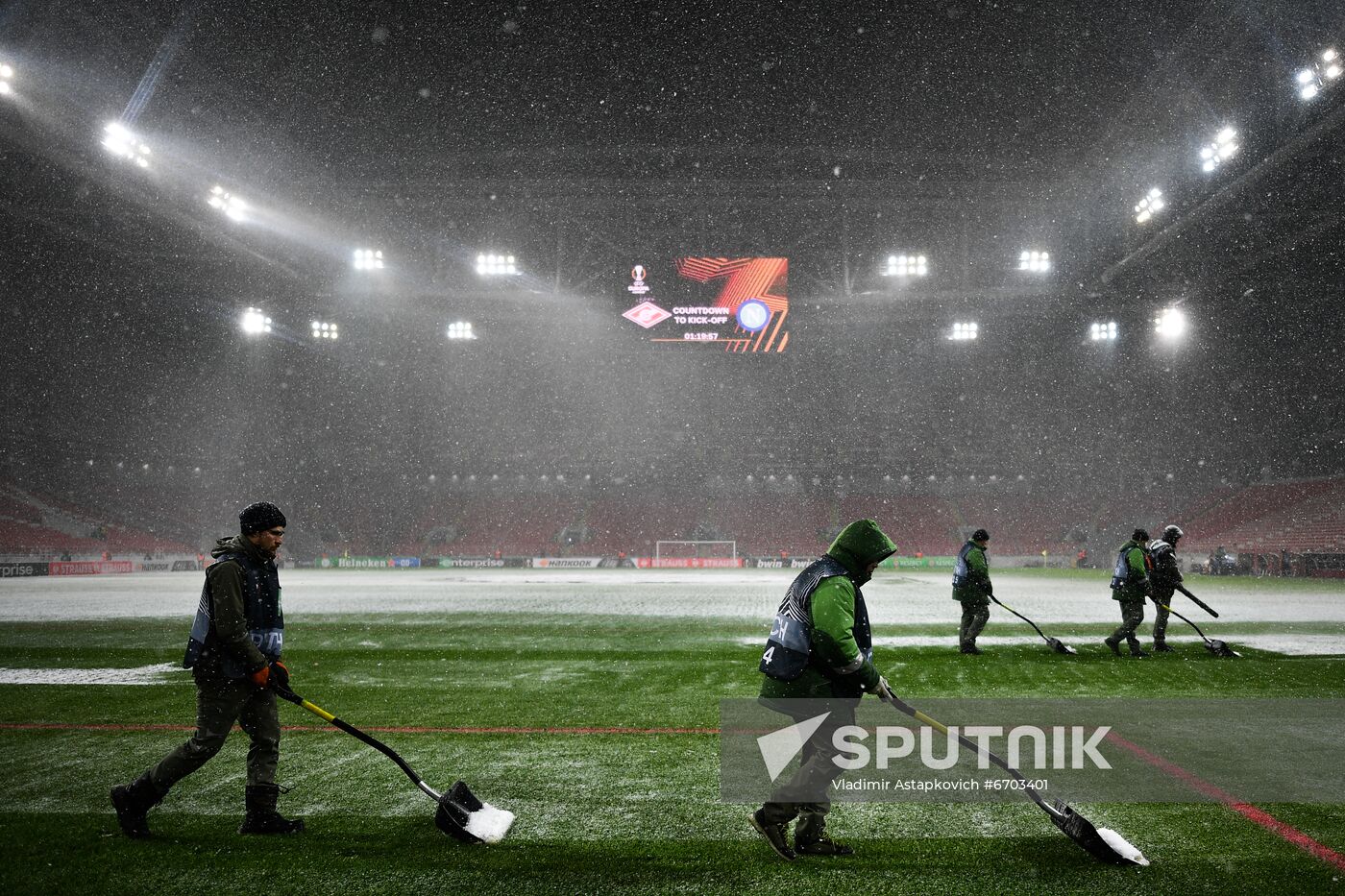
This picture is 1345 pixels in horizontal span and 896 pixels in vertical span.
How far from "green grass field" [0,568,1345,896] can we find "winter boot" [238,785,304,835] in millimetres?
101

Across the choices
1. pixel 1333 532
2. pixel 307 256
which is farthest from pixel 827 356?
pixel 307 256

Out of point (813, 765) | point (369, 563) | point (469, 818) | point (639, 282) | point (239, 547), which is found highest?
point (639, 282)

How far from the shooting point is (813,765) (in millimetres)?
4164

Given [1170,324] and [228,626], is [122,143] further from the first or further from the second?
[1170,324]

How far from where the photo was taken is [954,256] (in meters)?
44.1

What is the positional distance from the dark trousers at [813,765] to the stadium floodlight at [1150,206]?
3679 centimetres

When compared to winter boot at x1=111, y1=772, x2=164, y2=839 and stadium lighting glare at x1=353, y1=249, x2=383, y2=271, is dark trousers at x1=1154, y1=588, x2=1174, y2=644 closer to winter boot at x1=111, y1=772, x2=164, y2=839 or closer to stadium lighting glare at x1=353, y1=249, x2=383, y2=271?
winter boot at x1=111, y1=772, x2=164, y2=839

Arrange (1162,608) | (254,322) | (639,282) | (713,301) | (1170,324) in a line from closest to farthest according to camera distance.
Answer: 1. (1162,608)
2. (713,301)
3. (639,282)
4. (1170,324)
5. (254,322)

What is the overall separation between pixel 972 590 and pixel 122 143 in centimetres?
3041

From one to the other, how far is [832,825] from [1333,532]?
142 feet

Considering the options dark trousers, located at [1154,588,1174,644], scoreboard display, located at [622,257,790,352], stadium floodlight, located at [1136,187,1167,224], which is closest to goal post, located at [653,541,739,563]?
scoreboard display, located at [622,257,790,352]

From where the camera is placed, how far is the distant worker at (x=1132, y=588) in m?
11.0

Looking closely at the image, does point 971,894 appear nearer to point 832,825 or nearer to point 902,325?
point 832,825

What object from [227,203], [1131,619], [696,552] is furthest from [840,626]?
[696,552]
